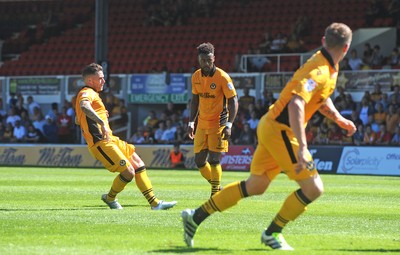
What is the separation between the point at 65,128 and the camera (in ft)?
Answer: 117

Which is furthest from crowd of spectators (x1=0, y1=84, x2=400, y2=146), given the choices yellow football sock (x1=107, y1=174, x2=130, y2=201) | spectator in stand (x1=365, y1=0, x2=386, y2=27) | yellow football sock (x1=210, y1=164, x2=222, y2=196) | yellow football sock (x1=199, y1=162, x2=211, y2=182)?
yellow football sock (x1=107, y1=174, x2=130, y2=201)

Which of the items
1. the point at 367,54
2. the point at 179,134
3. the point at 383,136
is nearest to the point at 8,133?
the point at 179,134

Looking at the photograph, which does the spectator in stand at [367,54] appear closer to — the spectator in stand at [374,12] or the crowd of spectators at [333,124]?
the crowd of spectators at [333,124]

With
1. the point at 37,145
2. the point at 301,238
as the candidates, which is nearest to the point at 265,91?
the point at 37,145

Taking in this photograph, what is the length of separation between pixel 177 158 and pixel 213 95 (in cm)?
1571

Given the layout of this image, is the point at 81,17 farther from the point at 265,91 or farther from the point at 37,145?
the point at 265,91

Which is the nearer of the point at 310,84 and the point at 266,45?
the point at 310,84

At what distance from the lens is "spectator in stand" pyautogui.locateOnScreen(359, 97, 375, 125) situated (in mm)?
29469

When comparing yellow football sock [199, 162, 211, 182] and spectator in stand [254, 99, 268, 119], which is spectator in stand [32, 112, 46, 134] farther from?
yellow football sock [199, 162, 211, 182]

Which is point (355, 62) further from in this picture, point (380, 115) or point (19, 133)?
point (19, 133)

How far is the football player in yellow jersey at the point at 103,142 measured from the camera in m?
13.8

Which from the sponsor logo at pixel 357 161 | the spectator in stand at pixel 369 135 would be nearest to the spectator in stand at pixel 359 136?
the spectator in stand at pixel 369 135

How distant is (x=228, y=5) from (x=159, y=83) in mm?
7957

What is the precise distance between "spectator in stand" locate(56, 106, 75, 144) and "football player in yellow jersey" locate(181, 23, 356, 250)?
2673 centimetres
